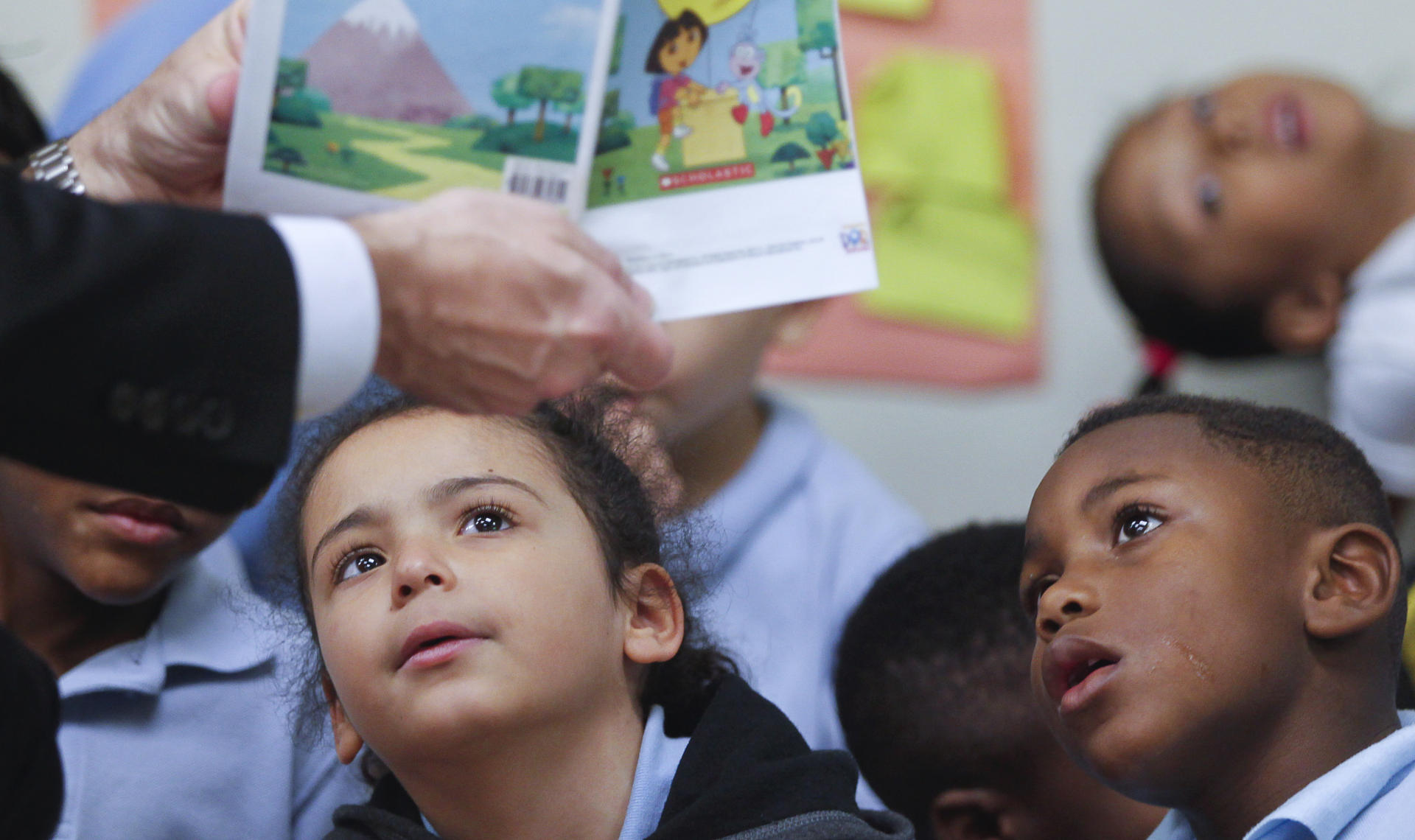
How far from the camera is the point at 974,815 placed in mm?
1188

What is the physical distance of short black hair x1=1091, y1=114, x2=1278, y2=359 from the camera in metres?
1.85

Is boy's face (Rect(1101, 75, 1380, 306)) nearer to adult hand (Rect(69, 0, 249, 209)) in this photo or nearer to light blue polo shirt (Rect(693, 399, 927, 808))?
light blue polo shirt (Rect(693, 399, 927, 808))

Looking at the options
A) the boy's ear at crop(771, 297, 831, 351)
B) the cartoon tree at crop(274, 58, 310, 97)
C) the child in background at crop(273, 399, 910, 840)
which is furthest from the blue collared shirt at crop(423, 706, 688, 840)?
the boy's ear at crop(771, 297, 831, 351)

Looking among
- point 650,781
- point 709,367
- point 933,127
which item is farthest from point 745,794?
point 933,127

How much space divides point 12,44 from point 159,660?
1064 mm

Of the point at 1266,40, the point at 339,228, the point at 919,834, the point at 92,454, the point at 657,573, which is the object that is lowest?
the point at 919,834

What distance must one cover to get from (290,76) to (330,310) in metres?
0.29

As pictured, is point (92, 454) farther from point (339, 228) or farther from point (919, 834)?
point (919, 834)

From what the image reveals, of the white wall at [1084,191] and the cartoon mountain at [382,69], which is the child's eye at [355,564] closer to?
the cartoon mountain at [382,69]

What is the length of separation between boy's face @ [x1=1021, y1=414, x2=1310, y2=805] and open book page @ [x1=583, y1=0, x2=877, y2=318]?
0.76 ft

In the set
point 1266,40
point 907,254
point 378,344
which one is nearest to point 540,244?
point 378,344

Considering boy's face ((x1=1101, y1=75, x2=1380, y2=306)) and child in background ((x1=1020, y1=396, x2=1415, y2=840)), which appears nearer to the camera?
child in background ((x1=1020, y1=396, x2=1415, y2=840))

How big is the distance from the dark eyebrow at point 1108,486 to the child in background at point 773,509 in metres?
0.40

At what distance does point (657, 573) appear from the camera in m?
1.03
